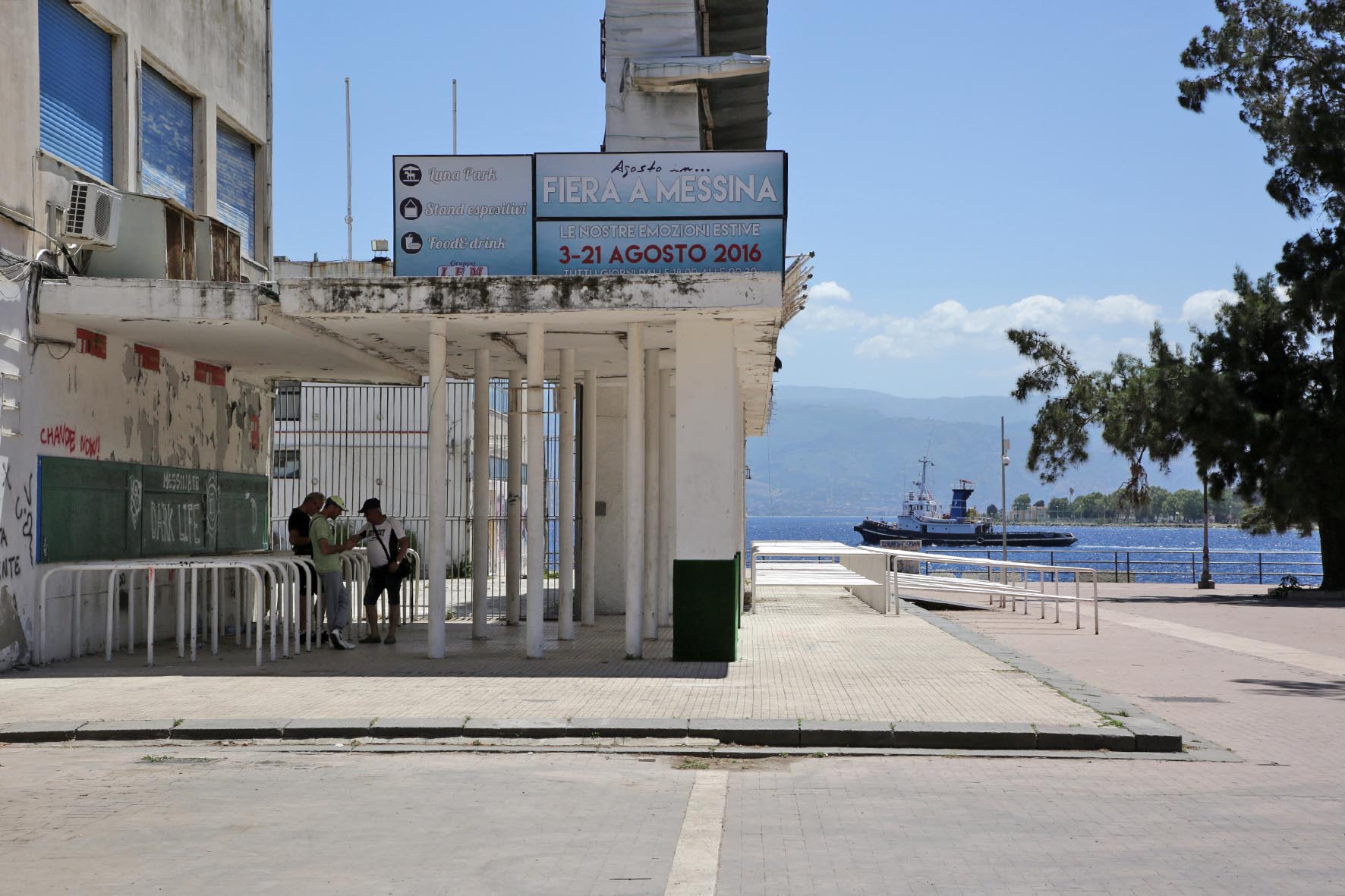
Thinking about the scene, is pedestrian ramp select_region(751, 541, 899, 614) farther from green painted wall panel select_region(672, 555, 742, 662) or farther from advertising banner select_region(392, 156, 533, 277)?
advertising banner select_region(392, 156, 533, 277)

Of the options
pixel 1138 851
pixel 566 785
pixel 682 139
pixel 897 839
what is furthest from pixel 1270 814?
pixel 682 139

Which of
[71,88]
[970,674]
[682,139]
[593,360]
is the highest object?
[682,139]

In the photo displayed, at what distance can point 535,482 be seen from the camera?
14.9 metres

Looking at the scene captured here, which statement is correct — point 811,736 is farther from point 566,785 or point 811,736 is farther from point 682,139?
point 682,139

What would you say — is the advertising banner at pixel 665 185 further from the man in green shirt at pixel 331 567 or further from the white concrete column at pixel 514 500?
the man in green shirt at pixel 331 567

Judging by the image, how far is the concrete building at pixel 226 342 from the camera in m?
14.2

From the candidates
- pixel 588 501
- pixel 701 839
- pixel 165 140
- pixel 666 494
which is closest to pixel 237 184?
pixel 165 140

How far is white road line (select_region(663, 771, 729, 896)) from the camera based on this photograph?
6.15m

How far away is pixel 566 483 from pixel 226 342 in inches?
174

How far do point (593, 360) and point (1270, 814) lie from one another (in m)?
12.6

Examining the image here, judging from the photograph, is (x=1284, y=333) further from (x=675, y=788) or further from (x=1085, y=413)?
(x=675, y=788)

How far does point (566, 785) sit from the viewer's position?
8.51m

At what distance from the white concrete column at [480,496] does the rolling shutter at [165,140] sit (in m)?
4.40

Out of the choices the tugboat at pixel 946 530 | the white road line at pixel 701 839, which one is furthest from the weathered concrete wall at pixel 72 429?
the tugboat at pixel 946 530
